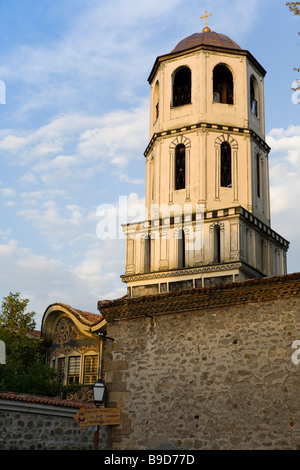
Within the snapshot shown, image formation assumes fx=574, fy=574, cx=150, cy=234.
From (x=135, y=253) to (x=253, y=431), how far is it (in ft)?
30.1

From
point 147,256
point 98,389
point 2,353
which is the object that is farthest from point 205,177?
point 2,353

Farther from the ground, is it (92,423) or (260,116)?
(260,116)

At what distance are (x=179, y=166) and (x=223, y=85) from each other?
411 centimetres

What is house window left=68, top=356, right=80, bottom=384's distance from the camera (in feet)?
77.8

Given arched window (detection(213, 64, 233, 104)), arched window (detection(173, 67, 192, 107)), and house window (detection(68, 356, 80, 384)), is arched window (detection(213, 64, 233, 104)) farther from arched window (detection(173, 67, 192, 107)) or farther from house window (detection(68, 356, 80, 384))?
house window (detection(68, 356, 80, 384))

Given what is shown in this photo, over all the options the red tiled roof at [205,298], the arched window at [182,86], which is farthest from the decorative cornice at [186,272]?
the arched window at [182,86]

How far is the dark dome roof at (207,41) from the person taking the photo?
2184cm

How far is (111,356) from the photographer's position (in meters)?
15.3

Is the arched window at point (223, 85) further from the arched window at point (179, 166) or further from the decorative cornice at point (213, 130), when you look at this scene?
the arched window at point (179, 166)

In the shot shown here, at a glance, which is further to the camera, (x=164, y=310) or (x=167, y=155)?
(x=167, y=155)

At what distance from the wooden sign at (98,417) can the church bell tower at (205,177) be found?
5740mm

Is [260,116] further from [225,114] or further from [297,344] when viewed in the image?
[297,344]

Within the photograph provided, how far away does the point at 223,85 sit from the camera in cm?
2261
